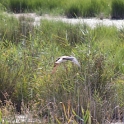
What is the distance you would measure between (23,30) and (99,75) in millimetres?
3417

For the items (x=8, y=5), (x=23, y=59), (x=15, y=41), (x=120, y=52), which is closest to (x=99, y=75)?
(x=23, y=59)

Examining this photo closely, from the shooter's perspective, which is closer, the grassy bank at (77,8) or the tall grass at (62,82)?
the tall grass at (62,82)

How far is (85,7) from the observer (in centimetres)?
1481

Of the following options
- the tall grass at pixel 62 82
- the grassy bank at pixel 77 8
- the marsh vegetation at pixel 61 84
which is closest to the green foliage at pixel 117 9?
the grassy bank at pixel 77 8

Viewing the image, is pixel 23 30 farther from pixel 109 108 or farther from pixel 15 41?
pixel 109 108

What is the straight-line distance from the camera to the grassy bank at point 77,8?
47.9 ft

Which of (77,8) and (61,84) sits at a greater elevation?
(61,84)

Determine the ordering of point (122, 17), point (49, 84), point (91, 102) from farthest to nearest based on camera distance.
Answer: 1. point (122, 17)
2. point (49, 84)
3. point (91, 102)

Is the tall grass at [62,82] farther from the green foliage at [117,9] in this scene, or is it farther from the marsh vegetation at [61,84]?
the green foliage at [117,9]

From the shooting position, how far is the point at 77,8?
48.2ft

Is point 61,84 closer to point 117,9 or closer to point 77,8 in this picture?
point 77,8

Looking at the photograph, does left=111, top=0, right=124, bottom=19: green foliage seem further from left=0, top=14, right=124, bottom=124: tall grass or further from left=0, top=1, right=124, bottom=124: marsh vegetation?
left=0, top=14, right=124, bottom=124: tall grass

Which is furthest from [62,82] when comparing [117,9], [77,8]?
[117,9]

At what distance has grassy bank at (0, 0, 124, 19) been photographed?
14.6m
